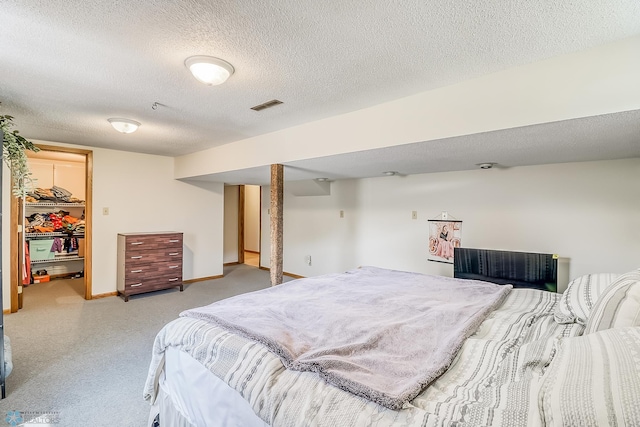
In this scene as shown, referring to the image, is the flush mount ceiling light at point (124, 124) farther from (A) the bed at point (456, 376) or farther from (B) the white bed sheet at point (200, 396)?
(B) the white bed sheet at point (200, 396)

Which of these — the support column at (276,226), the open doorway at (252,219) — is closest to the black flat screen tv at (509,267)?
the support column at (276,226)

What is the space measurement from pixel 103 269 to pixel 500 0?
5561mm

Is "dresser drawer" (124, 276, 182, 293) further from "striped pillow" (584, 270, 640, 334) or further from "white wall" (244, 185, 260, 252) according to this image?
"striped pillow" (584, 270, 640, 334)

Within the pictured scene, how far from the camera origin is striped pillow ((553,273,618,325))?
→ 5.29ft

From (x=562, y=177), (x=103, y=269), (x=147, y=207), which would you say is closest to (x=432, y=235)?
(x=562, y=177)

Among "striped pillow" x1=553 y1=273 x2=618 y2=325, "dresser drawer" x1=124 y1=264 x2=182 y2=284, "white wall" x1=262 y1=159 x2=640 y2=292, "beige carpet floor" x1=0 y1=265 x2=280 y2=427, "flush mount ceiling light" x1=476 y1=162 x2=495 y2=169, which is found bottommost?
"beige carpet floor" x1=0 y1=265 x2=280 y2=427

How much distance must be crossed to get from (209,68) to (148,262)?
371 centimetres

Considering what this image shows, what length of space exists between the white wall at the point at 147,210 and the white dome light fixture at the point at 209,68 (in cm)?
368

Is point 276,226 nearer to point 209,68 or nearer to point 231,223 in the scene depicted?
point 209,68

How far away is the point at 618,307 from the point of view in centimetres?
129

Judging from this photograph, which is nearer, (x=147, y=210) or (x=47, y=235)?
(x=147, y=210)

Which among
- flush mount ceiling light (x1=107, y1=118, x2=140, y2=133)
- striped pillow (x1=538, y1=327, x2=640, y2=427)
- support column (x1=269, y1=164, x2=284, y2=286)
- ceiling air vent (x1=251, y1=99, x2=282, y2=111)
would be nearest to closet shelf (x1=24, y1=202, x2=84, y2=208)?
flush mount ceiling light (x1=107, y1=118, x2=140, y2=133)

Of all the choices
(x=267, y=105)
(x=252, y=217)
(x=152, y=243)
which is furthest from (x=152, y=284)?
(x=252, y=217)

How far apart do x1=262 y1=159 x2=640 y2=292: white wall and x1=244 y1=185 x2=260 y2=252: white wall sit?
3445 mm
